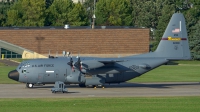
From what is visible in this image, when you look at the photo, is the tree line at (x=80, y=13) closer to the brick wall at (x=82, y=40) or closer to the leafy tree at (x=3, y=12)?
the leafy tree at (x=3, y=12)

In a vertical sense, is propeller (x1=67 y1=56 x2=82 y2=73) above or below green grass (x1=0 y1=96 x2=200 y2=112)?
above

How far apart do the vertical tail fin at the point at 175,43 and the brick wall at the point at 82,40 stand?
51.0 meters

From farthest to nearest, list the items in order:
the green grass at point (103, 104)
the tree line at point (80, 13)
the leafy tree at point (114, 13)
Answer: the leafy tree at point (114, 13), the tree line at point (80, 13), the green grass at point (103, 104)

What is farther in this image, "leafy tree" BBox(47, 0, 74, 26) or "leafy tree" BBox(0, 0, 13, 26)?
"leafy tree" BBox(0, 0, 13, 26)

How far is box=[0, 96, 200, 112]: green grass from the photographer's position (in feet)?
106

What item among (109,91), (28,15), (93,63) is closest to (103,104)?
(109,91)

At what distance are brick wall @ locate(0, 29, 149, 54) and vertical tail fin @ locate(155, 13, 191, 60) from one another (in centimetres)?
5100

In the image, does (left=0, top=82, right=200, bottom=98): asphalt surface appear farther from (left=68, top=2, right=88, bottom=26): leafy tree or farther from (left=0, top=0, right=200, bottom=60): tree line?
(left=68, top=2, right=88, bottom=26): leafy tree

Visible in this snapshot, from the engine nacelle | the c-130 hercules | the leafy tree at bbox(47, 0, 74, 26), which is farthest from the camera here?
the leafy tree at bbox(47, 0, 74, 26)

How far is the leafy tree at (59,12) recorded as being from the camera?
4902 inches

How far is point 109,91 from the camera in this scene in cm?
4359

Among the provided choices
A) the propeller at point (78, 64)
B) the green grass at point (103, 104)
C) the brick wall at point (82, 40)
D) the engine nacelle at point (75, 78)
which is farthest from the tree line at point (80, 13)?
the green grass at point (103, 104)

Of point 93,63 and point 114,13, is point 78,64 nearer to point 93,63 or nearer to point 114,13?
point 93,63

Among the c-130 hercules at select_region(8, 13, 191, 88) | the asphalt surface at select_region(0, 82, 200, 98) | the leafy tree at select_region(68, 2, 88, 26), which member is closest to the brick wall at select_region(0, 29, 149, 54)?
the leafy tree at select_region(68, 2, 88, 26)
